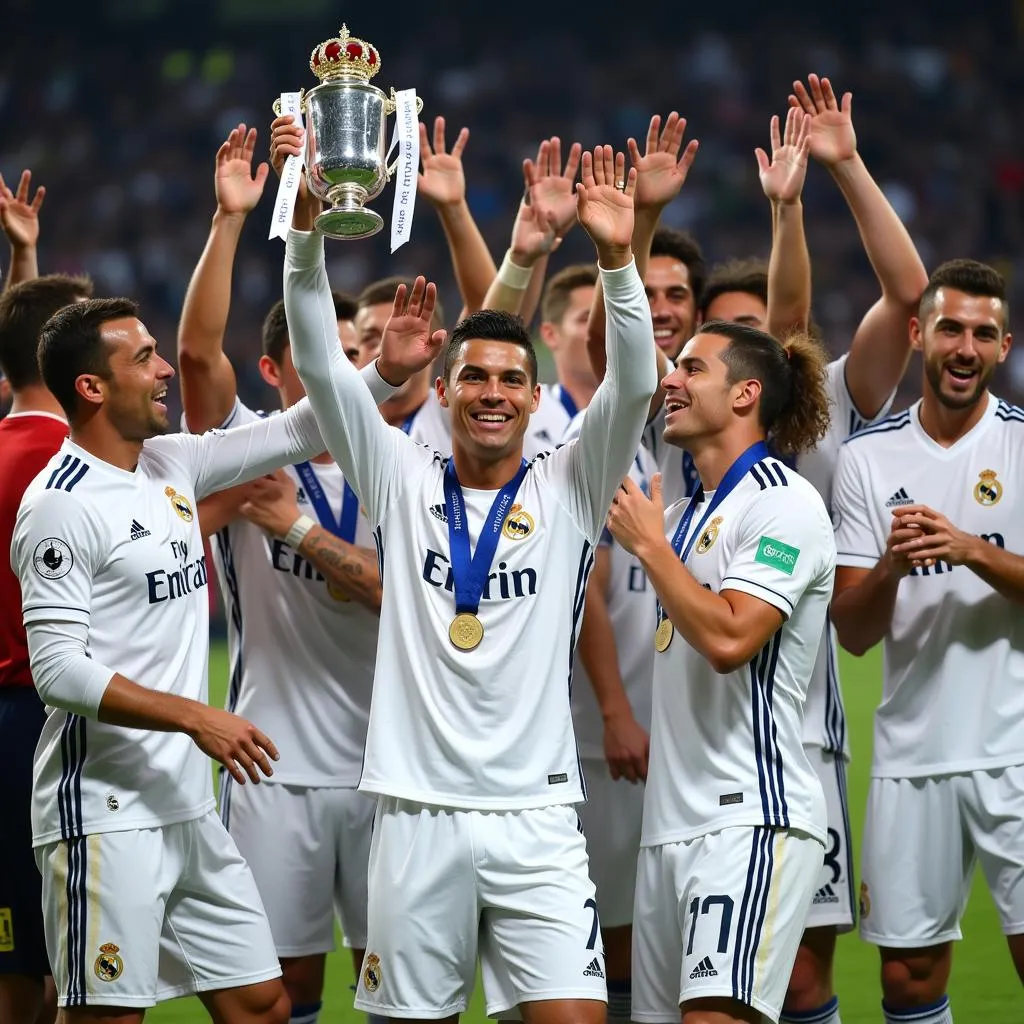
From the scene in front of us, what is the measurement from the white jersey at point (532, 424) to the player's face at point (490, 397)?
35 centimetres

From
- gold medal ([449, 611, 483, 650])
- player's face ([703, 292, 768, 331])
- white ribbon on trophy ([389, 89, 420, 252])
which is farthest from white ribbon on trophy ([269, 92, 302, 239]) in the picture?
player's face ([703, 292, 768, 331])

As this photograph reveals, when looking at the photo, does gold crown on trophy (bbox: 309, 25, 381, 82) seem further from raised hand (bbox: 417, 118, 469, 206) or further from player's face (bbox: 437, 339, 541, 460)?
raised hand (bbox: 417, 118, 469, 206)

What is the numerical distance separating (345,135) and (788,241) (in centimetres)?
168

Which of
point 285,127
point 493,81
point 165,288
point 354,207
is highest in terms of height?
point 493,81

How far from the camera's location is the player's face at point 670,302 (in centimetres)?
529

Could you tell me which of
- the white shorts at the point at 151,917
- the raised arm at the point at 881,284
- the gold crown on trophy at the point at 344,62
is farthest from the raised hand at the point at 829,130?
the white shorts at the point at 151,917

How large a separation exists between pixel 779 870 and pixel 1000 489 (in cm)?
148

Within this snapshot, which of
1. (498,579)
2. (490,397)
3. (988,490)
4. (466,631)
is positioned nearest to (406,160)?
(490,397)

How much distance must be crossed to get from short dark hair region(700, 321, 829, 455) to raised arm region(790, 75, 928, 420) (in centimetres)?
42

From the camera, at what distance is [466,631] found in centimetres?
373

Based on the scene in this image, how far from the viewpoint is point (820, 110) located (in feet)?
16.6

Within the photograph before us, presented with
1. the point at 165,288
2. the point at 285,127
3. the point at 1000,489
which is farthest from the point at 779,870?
the point at 165,288

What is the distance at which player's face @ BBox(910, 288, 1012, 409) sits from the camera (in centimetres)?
452

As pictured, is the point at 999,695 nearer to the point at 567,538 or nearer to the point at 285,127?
the point at 567,538
